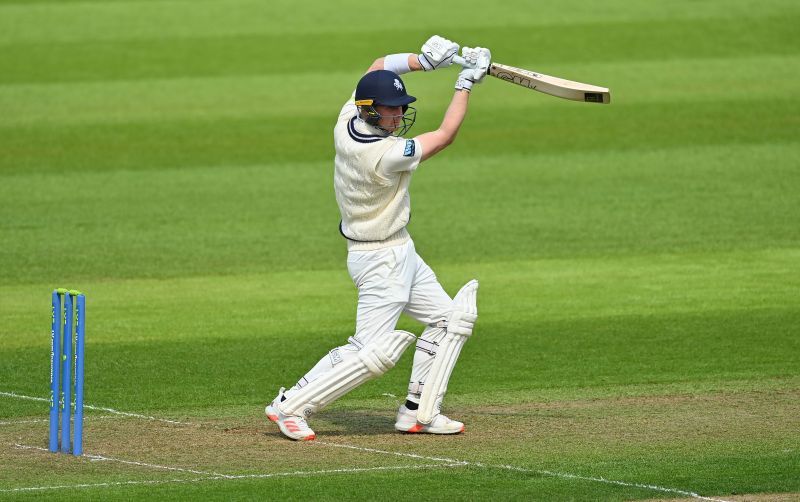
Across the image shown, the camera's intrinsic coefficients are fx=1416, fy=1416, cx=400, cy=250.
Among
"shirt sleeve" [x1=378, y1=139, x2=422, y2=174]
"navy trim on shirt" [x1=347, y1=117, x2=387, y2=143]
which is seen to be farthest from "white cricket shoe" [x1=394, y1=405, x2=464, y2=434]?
"navy trim on shirt" [x1=347, y1=117, x2=387, y2=143]

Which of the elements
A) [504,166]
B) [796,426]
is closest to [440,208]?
[504,166]

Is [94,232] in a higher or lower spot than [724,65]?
lower

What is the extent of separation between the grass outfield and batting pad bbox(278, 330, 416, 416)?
0.80 ft

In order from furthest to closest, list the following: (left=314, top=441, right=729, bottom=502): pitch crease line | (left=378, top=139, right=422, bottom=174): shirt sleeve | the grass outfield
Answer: (left=378, top=139, right=422, bottom=174): shirt sleeve, the grass outfield, (left=314, top=441, right=729, bottom=502): pitch crease line

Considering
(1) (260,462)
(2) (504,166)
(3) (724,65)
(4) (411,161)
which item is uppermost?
(3) (724,65)

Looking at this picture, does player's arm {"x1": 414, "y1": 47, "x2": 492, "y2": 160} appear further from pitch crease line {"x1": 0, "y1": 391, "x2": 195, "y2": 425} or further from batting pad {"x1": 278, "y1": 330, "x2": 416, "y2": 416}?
pitch crease line {"x1": 0, "y1": 391, "x2": 195, "y2": 425}

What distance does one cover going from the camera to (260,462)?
6.66 metres

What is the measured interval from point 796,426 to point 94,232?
756 cm

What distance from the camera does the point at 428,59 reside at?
7414 millimetres

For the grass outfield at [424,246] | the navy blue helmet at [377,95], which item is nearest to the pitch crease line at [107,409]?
the grass outfield at [424,246]

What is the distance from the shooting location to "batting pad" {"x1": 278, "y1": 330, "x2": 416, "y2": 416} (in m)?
7.02

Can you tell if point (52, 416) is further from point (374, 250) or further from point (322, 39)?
point (322, 39)

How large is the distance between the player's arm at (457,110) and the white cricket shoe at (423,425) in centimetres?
133

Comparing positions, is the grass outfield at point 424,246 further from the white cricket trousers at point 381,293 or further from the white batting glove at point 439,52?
the white batting glove at point 439,52
